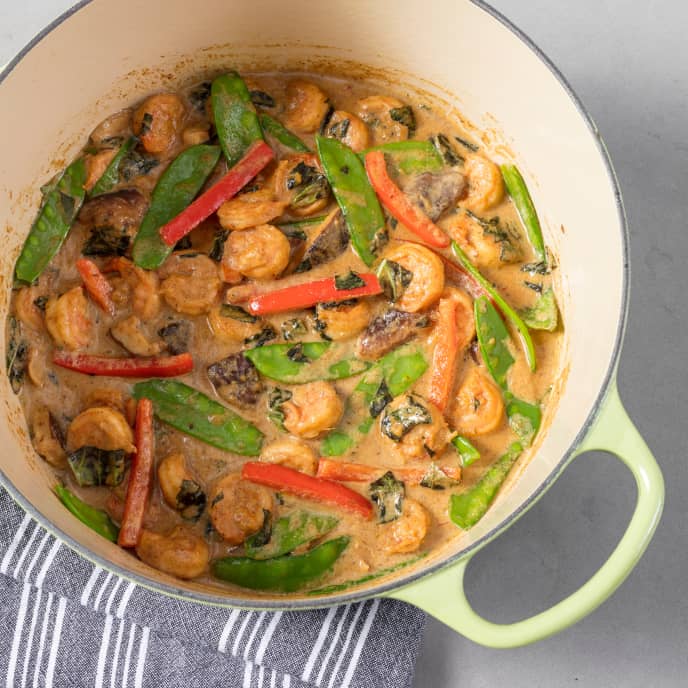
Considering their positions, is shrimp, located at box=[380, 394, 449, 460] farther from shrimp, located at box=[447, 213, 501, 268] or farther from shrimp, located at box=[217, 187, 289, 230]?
shrimp, located at box=[217, 187, 289, 230]

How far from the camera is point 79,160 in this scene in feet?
11.3

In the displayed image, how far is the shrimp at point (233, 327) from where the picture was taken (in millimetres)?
3312

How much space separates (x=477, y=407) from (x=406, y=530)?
46 cm

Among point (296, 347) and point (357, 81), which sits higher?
point (357, 81)

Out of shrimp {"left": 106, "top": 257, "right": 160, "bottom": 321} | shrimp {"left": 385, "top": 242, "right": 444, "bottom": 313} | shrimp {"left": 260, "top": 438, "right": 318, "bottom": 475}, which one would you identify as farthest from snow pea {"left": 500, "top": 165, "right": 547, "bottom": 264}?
shrimp {"left": 106, "top": 257, "right": 160, "bottom": 321}

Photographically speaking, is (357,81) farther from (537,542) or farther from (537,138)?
(537,542)

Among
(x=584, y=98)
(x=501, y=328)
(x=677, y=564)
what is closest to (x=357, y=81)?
(x=584, y=98)

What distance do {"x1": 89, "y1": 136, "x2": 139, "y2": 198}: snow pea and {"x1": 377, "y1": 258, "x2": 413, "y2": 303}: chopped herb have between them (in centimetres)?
98

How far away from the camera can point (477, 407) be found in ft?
10.6

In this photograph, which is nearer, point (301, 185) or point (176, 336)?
point (176, 336)

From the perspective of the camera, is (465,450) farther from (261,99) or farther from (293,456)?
(261,99)

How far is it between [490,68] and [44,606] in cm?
232

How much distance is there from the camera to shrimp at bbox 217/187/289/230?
3.35 meters

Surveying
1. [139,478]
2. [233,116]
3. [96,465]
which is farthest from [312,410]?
[233,116]
